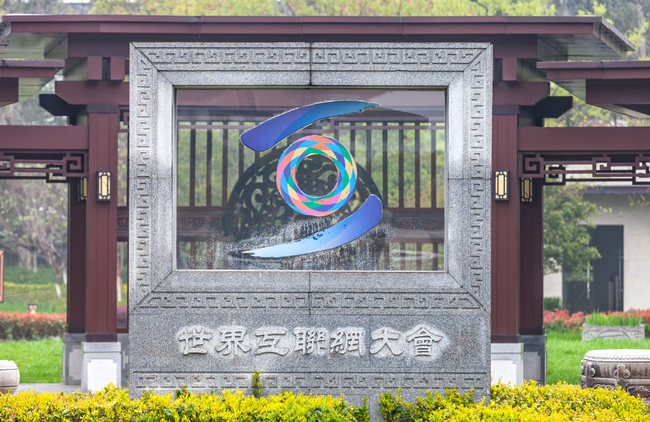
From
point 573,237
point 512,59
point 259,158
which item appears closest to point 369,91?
point 259,158

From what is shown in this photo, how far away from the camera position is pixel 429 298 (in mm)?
5652

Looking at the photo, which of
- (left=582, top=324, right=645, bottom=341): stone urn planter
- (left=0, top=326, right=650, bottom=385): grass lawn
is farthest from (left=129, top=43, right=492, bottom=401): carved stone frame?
(left=582, top=324, right=645, bottom=341): stone urn planter

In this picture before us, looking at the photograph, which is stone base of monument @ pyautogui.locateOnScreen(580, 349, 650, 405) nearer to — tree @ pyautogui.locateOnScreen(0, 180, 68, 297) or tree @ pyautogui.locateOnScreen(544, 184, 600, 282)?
tree @ pyautogui.locateOnScreen(544, 184, 600, 282)

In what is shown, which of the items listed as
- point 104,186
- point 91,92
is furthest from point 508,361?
point 91,92

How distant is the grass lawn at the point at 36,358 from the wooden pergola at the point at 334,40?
11.1ft

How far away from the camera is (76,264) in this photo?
35.1 feet

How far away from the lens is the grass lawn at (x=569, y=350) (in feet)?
38.8

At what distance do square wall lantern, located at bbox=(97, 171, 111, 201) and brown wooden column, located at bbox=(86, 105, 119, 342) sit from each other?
0.05m

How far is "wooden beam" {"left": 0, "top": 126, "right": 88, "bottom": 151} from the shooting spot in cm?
877

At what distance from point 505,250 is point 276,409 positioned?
15.9 feet

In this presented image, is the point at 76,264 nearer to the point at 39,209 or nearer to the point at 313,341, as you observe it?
the point at 313,341

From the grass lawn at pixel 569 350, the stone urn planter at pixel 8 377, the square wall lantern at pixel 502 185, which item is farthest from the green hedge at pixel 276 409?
the grass lawn at pixel 569 350

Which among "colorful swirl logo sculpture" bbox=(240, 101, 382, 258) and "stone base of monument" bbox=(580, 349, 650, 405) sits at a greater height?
"colorful swirl logo sculpture" bbox=(240, 101, 382, 258)

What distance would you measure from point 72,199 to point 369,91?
246 inches
